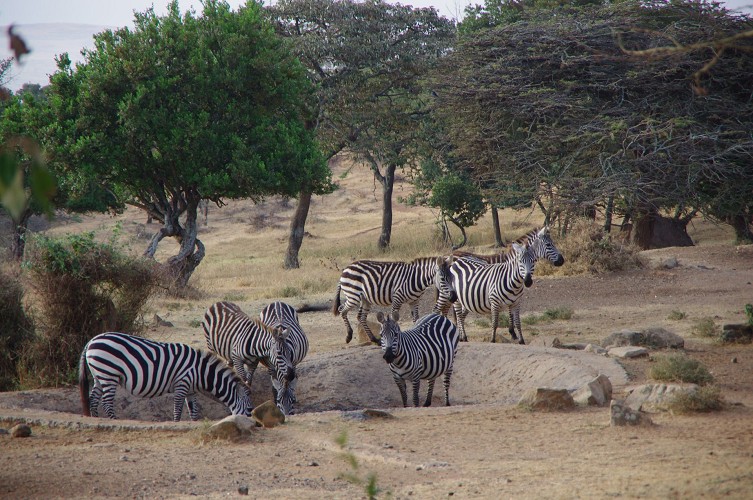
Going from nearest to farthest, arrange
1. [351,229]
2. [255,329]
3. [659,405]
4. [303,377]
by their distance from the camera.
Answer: [659,405], [255,329], [303,377], [351,229]

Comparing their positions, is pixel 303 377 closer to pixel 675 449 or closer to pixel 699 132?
pixel 675 449

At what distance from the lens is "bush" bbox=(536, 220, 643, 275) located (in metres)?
19.2

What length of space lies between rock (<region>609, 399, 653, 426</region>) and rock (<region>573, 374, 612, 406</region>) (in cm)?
107

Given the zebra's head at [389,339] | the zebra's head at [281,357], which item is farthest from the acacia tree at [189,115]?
the zebra's head at [389,339]

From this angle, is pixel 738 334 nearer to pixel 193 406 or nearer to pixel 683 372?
pixel 683 372

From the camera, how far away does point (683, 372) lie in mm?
9500

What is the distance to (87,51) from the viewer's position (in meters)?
20.6

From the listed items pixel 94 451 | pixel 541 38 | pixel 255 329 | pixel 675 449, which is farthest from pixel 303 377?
pixel 541 38

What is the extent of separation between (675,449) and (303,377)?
649cm

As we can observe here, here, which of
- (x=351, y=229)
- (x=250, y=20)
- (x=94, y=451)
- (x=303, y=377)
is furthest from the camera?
(x=351, y=229)

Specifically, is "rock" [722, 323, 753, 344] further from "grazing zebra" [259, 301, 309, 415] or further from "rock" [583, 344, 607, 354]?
"grazing zebra" [259, 301, 309, 415]

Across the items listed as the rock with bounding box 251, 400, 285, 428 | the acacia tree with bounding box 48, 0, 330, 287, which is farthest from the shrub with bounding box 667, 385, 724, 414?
the acacia tree with bounding box 48, 0, 330, 287

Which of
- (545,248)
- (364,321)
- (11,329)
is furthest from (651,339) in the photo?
(11,329)

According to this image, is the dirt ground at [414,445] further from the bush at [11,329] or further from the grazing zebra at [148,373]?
the bush at [11,329]
